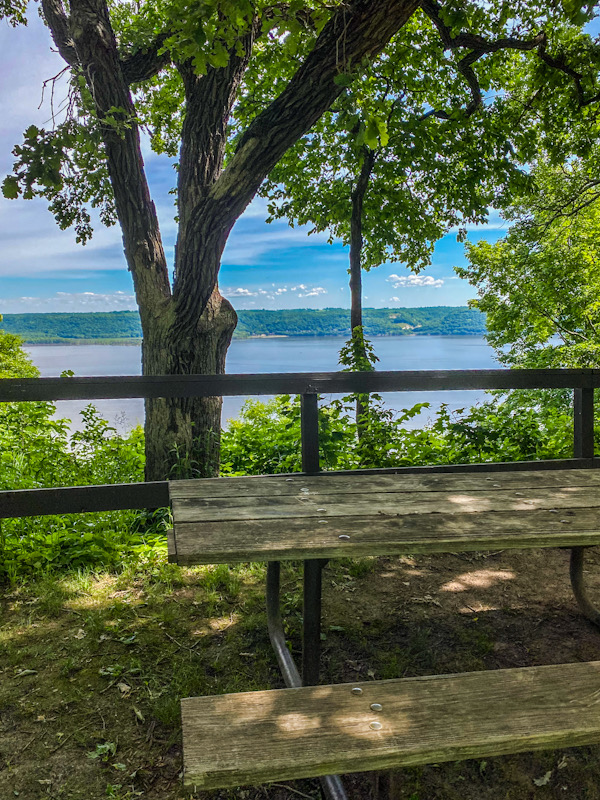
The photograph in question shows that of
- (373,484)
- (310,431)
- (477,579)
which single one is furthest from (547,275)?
(373,484)

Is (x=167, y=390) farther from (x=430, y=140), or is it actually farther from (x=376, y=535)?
(x=430, y=140)

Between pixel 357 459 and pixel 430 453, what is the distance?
2.11ft

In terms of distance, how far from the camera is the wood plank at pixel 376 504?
1.77m

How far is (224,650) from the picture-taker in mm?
2512

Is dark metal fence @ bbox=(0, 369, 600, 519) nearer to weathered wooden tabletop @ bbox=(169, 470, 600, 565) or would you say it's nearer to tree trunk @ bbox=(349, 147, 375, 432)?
weathered wooden tabletop @ bbox=(169, 470, 600, 565)

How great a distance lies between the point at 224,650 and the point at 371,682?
133 cm

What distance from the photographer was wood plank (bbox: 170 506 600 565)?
147 centimetres

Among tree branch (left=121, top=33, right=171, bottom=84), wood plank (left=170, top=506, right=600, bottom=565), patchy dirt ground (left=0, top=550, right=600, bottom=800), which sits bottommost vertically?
patchy dirt ground (left=0, top=550, right=600, bottom=800)

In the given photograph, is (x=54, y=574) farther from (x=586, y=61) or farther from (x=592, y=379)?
(x=586, y=61)

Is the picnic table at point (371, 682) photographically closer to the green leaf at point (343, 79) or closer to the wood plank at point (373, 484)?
the wood plank at point (373, 484)

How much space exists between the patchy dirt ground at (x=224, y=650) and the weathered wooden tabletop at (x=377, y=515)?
2.50 feet

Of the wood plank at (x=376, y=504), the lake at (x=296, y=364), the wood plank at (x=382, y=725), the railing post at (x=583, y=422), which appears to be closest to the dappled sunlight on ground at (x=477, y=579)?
the railing post at (x=583, y=422)

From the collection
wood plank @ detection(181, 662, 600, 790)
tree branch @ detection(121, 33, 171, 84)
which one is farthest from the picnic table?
tree branch @ detection(121, 33, 171, 84)

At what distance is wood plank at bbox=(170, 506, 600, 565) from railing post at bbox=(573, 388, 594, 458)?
1.81 metres
